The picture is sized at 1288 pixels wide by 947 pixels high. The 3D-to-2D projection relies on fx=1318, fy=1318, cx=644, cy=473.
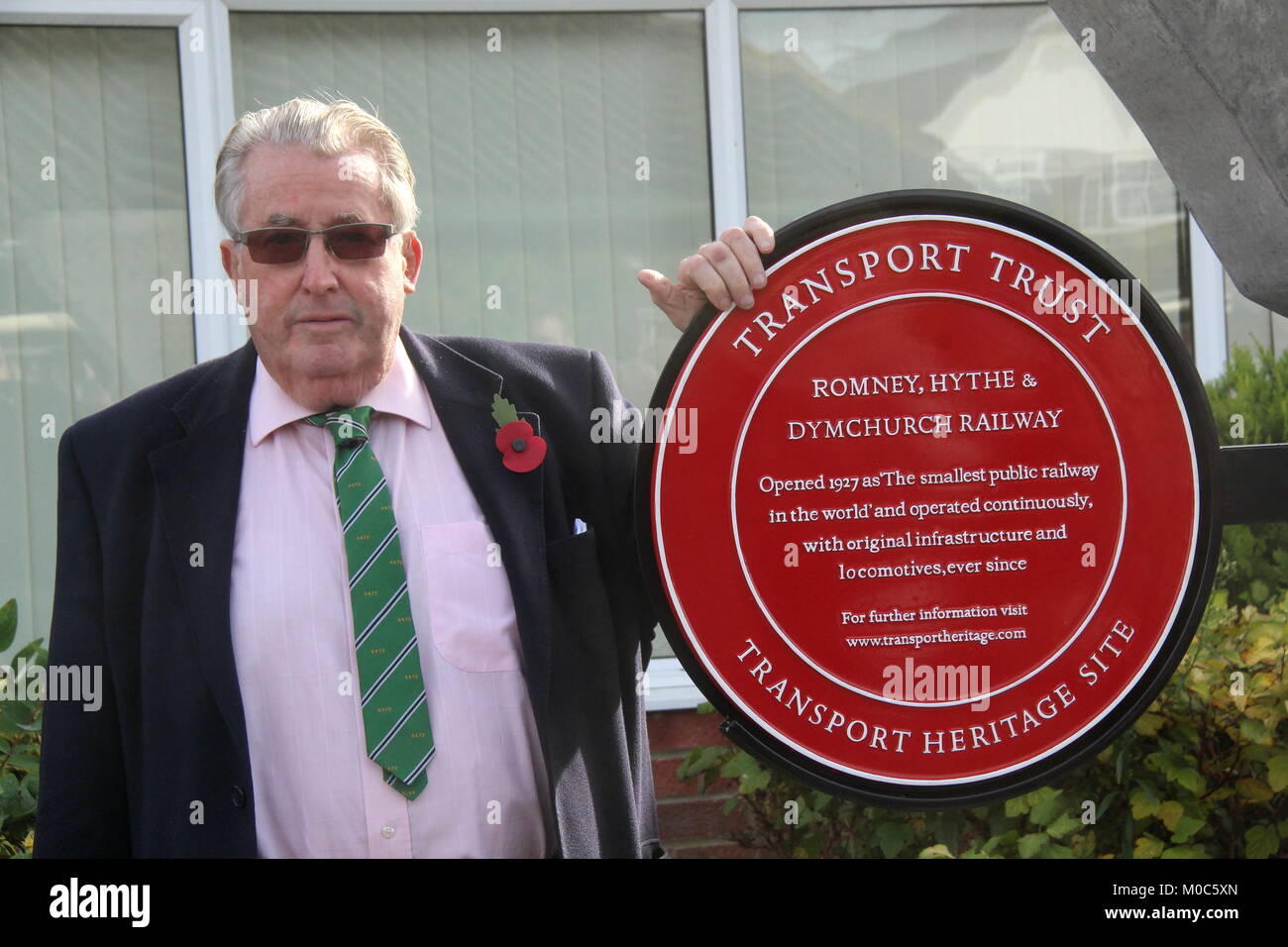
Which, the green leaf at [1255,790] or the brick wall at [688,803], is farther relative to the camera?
the brick wall at [688,803]

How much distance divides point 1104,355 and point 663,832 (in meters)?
2.75

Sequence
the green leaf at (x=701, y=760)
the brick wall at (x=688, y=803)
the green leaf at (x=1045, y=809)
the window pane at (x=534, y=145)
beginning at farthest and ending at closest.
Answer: the window pane at (x=534, y=145), the brick wall at (x=688, y=803), the green leaf at (x=701, y=760), the green leaf at (x=1045, y=809)

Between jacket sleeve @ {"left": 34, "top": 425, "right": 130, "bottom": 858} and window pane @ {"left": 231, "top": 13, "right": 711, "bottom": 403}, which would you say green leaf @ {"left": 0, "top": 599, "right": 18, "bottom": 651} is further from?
window pane @ {"left": 231, "top": 13, "right": 711, "bottom": 403}

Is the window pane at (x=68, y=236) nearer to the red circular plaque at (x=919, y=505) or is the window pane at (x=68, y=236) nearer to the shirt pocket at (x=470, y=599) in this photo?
the shirt pocket at (x=470, y=599)

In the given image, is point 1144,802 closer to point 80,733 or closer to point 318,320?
point 318,320

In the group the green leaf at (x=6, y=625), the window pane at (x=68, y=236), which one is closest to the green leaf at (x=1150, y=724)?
the green leaf at (x=6, y=625)

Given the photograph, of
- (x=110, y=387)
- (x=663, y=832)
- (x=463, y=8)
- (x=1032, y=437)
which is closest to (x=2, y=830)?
(x=110, y=387)

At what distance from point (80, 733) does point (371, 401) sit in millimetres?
760

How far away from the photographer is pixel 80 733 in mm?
2281

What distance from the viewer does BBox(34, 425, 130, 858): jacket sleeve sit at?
226 cm

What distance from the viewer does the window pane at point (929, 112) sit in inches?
193

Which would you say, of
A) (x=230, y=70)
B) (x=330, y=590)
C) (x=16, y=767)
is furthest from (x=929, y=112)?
(x=16, y=767)

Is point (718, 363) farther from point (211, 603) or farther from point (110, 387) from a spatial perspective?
point (110, 387)

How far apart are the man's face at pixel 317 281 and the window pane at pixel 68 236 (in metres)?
2.54
